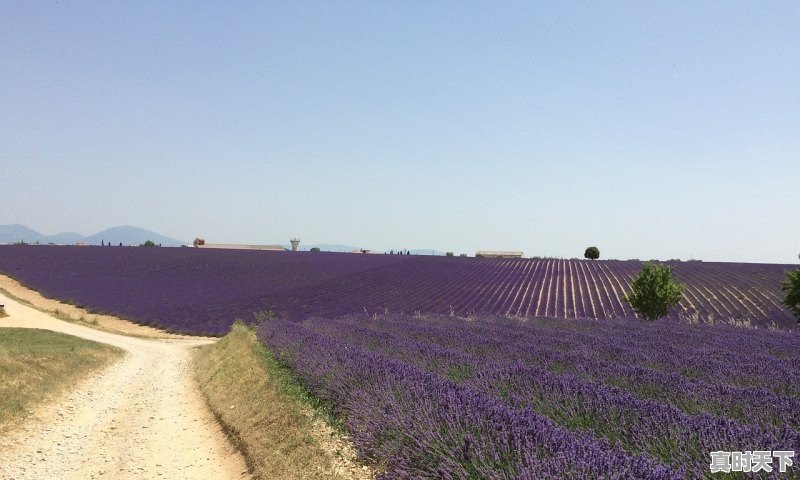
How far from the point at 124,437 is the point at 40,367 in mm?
4824

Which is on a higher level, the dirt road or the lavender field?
the lavender field

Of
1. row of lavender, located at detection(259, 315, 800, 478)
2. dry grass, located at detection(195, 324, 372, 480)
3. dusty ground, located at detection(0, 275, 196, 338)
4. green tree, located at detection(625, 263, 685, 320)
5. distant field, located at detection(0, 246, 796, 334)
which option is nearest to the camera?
row of lavender, located at detection(259, 315, 800, 478)

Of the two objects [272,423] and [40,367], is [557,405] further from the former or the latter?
[40,367]

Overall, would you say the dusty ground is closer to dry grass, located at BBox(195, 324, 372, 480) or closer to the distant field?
the distant field

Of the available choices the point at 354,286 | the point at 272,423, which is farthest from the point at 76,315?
the point at 272,423

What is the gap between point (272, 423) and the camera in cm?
733

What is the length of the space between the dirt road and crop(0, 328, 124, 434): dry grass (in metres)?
0.27

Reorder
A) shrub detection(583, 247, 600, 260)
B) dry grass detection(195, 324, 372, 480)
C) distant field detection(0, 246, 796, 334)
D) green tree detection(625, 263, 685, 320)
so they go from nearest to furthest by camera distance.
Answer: dry grass detection(195, 324, 372, 480)
green tree detection(625, 263, 685, 320)
distant field detection(0, 246, 796, 334)
shrub detection(583, 247, 600, 260)

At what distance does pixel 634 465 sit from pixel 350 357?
524 cm

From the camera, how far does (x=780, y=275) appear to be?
32.8 metres

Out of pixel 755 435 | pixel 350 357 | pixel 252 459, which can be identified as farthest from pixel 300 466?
pixel 755 435

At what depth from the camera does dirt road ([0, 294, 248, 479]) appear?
6.69 m

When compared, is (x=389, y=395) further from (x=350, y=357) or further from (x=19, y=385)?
(x=19, y=385)

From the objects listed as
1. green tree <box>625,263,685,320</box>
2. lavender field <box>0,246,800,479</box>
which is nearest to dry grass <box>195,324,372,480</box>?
lavender field <box>0,246,800,479</box>
